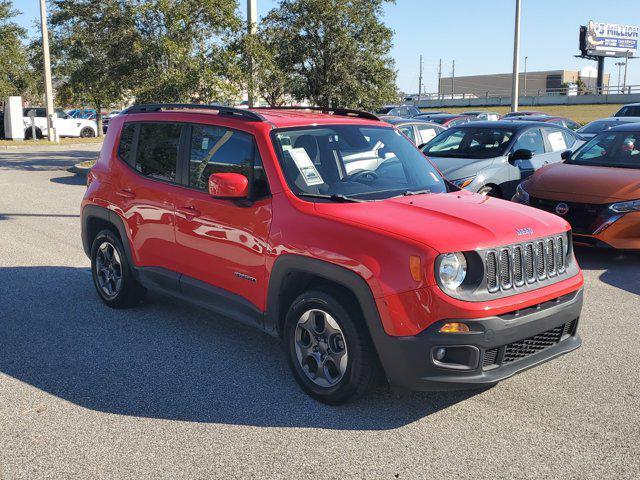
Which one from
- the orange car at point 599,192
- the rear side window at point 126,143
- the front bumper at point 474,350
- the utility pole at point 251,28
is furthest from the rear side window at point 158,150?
the utility pole at point 251,28

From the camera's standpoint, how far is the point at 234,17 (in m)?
16.2

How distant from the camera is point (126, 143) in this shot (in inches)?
250

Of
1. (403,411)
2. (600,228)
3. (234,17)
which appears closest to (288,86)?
(234,17)

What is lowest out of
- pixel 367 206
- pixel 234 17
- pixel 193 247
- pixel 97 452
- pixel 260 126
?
pixel 97 452

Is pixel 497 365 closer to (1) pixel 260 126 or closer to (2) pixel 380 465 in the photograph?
(2) pixel 380 465

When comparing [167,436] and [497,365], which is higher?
[497,365]

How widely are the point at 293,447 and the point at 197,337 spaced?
2.05 m

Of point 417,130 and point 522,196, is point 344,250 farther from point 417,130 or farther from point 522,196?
point 417,130

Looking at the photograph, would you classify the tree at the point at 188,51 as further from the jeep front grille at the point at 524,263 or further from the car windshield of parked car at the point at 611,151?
the jeep front grille at the point at 524,263

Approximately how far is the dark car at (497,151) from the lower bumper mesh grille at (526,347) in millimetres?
5457

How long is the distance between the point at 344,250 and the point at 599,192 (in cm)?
528

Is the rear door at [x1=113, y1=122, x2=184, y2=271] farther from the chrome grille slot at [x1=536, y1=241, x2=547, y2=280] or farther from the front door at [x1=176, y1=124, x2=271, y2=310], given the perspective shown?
the chrome grille slot at [x1=536, y1=241, x2=547, y2=280]

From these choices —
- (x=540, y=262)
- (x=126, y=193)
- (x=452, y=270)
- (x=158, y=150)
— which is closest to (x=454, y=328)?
(x=452, y=270)

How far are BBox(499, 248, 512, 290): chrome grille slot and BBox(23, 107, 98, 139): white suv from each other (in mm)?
33136
